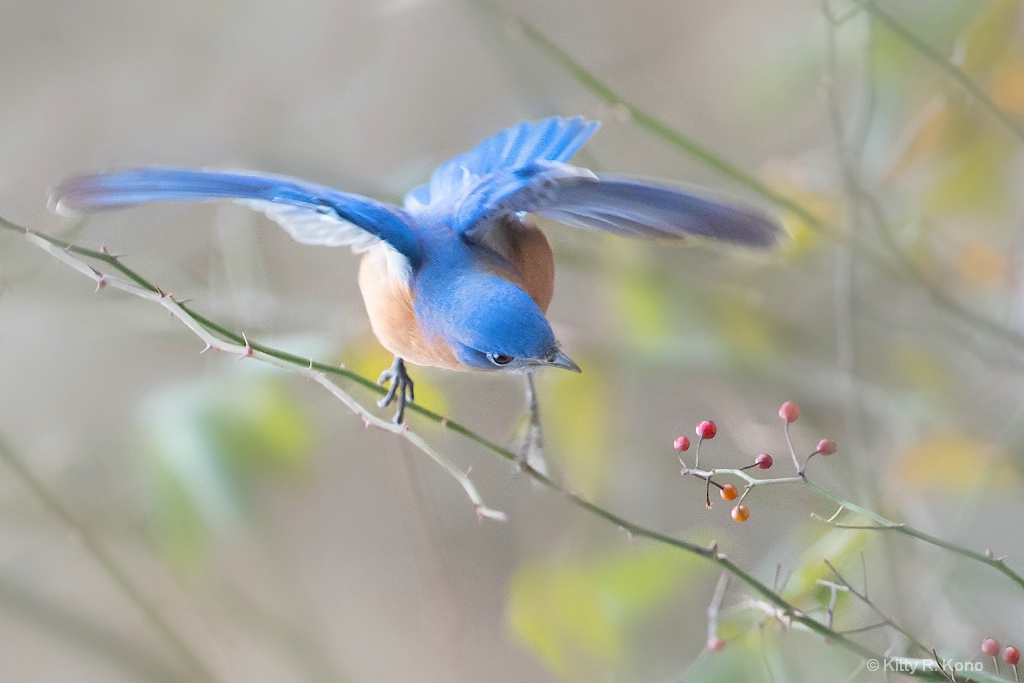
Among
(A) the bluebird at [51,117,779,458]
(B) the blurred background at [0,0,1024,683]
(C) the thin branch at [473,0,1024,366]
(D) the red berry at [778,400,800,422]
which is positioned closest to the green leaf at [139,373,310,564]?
(B) the blurred background at [0,0,1024,683]

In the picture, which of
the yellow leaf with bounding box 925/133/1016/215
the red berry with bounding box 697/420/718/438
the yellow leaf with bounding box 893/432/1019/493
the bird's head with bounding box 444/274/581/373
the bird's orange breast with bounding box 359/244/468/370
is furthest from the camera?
the yellow leaf with bounding box 925/133/1016/215

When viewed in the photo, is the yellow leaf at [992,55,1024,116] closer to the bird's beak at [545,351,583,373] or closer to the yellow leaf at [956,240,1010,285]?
the yellow leaf at [956,240,1010,285]

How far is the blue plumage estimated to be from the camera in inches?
33.4

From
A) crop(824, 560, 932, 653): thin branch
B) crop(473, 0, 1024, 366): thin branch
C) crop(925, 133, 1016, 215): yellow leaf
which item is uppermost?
crop(925, 133, 1016, 215): yellow leaf

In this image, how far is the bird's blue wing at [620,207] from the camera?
85 cm

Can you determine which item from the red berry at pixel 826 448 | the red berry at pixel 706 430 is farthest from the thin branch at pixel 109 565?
the red berry at pixel 826 448

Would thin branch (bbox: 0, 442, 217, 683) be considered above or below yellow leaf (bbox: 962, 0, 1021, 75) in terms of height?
below

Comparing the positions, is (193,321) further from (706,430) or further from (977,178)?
(977,178)

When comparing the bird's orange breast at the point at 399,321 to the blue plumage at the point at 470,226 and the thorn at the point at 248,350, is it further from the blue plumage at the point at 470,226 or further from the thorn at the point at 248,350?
the thorn at the point at 248,350

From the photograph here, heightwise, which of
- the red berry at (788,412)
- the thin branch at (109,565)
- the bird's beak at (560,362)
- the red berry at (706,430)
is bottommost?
the red berry at (788,412)

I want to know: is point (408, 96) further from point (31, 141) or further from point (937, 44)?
point (937, 44)

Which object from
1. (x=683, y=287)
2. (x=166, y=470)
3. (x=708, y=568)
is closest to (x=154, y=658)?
(x=166, y=470)

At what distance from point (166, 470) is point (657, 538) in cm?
73

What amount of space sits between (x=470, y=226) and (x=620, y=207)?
220 millimetres
